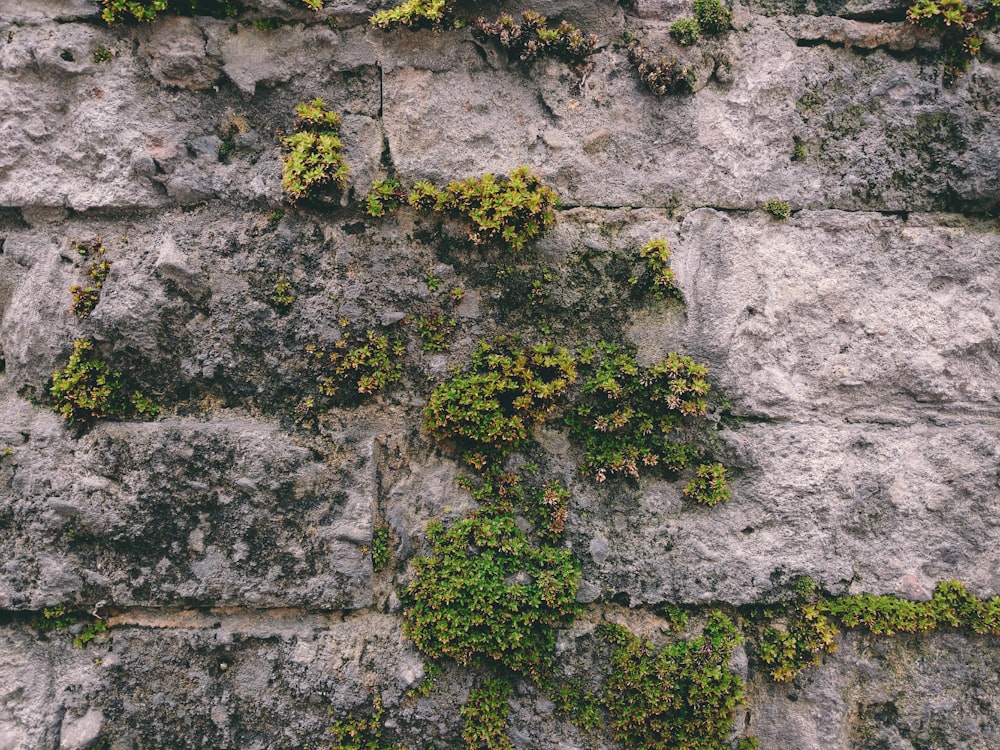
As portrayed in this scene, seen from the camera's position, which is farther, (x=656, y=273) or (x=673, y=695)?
(x=656, y=273)

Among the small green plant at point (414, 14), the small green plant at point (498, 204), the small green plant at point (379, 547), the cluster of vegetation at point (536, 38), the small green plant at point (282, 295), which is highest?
the small green plant at point (414, 14)

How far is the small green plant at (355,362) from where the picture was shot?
2.27 m

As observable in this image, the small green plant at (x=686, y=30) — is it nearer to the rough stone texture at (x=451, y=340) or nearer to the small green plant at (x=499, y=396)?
the rough stone texture at (x=451, y=340)

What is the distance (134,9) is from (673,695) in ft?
10.3

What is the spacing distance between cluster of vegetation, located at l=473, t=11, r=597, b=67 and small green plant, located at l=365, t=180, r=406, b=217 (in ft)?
2.17

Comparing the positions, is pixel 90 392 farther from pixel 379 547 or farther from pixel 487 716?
pixel 487 716

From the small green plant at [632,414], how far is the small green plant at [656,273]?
25cm

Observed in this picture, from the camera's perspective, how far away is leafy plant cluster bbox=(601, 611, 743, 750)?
2.18 m

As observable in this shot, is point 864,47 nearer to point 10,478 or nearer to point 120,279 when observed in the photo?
point 120,279

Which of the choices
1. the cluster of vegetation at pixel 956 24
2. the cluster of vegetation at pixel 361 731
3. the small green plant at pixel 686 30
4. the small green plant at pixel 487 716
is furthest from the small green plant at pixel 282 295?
the cluster of vegetation at pixel 956 24

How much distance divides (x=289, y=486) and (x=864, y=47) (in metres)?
2.76

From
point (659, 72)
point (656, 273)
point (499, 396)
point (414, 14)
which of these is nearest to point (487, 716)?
point (499, 396)

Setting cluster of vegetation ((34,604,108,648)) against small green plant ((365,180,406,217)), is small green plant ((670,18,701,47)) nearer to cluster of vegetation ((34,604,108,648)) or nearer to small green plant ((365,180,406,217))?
small green plant ((365,180,406,217))

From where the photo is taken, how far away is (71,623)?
225 centimetres
